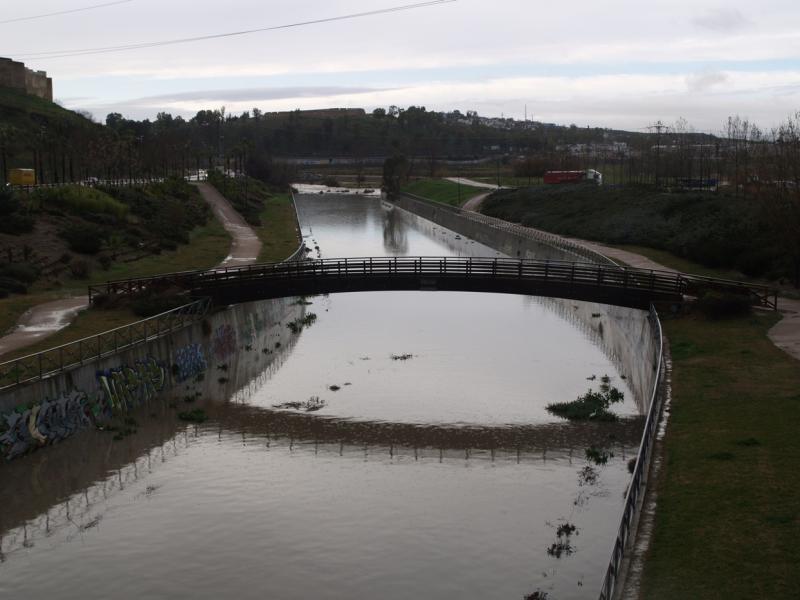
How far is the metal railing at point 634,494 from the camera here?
2070cm

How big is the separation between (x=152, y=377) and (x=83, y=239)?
95.3 feet

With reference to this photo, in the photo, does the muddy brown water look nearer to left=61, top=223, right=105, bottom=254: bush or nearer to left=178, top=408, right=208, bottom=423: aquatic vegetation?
left=178, top=408, right=208, bottom=423: aquatic vegetation

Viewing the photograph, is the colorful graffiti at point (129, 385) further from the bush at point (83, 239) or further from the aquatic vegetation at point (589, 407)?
the bush at point (83, 239)

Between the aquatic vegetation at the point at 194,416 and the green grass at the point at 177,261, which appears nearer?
the aquatic vegetation at the point at 194,416

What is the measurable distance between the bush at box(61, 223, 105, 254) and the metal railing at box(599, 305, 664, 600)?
46335 mm

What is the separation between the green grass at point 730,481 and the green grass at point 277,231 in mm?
44262

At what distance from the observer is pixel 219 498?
3391cm

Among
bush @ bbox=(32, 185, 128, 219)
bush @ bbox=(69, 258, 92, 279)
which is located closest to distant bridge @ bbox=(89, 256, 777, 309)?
bush @ bbox=(69, 258, 92, 279)

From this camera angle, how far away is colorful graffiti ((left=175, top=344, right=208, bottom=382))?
5025 centimetres

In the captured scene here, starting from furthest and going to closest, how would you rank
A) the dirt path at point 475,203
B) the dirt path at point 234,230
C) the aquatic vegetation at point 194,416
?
1. the dirt path at point 475,203
2. the dirt path at point 234,230
3. the aquatic vegetation at point 194,416

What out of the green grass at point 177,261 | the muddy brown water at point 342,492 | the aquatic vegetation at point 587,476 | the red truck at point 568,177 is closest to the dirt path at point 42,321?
the muddy brown water at point 342,492

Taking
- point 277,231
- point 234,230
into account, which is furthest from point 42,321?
point 277,231

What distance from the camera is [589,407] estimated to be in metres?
44.4

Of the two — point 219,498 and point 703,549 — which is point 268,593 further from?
point 703,549
